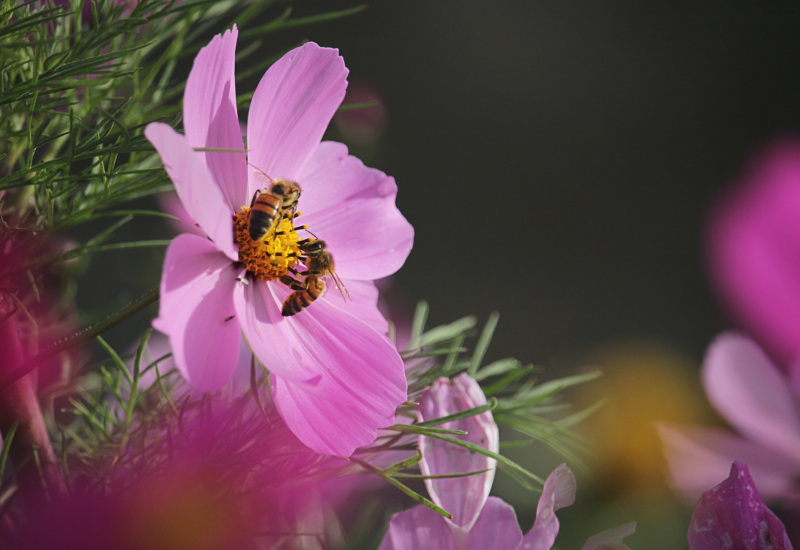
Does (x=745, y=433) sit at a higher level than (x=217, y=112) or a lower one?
lower

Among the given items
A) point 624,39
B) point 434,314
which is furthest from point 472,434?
point 624,39

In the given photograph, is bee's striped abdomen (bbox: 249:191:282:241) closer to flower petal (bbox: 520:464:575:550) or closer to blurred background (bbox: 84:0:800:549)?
flower petal (bbox: 520:464:575:550)

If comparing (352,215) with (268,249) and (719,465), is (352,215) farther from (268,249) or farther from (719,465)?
Answer: (719,465)

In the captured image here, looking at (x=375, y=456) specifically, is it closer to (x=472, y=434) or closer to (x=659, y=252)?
(x=472, y=434)

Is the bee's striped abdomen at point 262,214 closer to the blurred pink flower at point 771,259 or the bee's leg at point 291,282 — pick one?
the bee's leg at point 291,282

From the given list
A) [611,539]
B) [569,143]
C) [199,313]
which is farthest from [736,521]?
[569,143]

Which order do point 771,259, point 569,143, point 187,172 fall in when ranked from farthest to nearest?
point 569,143
point 771,259
point 187,172

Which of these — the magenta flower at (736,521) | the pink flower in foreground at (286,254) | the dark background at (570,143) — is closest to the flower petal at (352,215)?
→ the pink flower in foreground at (286,254)
